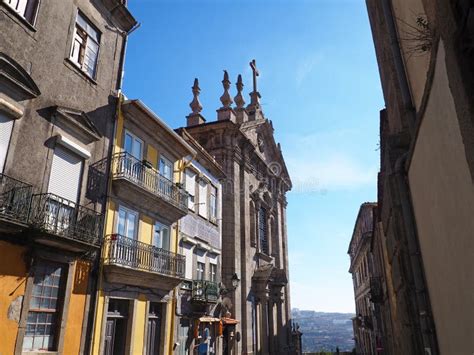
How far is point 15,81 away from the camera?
8469 millimetres

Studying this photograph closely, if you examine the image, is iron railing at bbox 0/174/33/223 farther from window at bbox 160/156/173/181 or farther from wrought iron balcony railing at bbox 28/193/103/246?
window at bbox 160/156/173/181

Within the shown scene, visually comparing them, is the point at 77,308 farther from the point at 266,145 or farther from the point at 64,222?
the point at 266,145

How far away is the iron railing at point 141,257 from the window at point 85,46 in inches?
194

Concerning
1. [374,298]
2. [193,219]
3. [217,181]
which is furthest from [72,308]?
[374,298]

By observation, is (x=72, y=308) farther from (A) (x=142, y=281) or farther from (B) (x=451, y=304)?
(B) (x=451, y=304)

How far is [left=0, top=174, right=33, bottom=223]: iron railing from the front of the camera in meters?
7.60

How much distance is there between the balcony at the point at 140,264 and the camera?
10.8 m

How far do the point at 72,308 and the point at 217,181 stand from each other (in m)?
11.5

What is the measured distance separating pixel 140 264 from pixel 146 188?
2369 mm

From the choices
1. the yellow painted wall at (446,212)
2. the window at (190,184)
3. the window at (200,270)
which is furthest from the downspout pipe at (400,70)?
the window at (200,270)

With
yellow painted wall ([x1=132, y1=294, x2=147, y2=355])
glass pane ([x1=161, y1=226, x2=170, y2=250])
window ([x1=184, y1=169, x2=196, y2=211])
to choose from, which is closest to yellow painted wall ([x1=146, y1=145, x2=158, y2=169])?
glass pane ([x1=161, y1=226, x2=170, y2=250])

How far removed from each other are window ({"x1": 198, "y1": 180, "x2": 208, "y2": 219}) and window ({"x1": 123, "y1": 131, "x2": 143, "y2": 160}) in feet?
16.8

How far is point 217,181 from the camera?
20.2m

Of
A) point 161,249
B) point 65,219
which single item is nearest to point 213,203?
point 161,249
